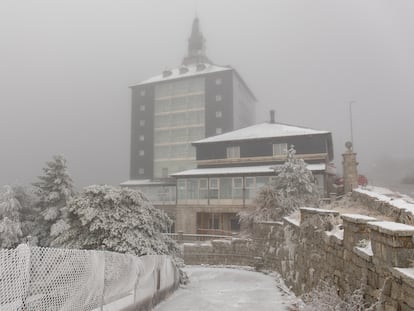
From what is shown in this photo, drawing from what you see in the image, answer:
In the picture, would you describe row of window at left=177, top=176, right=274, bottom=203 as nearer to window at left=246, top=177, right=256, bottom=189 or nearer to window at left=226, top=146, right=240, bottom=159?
window at left=246, top=177, right=256, bottom=189

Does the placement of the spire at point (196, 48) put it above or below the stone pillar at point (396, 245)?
above

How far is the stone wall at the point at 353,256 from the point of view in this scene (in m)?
3.96

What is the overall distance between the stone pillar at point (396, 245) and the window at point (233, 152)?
28.9 m

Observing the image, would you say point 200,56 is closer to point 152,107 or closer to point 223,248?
point 152,107

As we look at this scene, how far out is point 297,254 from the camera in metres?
10.8

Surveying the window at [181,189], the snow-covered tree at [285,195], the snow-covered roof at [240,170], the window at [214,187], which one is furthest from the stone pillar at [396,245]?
the window at [181,189]

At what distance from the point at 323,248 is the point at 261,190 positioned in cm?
1610

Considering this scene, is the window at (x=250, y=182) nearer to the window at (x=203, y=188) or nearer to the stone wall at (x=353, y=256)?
the window at (x=203, y=188)

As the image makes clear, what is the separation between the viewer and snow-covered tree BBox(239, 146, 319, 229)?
72.9 ft

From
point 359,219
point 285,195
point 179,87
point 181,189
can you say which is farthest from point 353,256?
point 179,87

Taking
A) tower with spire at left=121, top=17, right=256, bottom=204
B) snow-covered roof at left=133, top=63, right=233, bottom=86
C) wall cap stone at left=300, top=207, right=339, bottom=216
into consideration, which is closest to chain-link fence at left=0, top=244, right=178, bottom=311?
wall cap stone at left=300, top=207, right=339, bottom=216

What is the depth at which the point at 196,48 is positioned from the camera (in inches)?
2603

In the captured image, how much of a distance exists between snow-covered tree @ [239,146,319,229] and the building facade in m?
4.69

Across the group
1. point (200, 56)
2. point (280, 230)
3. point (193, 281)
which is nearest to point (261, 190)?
point (280, 230)
